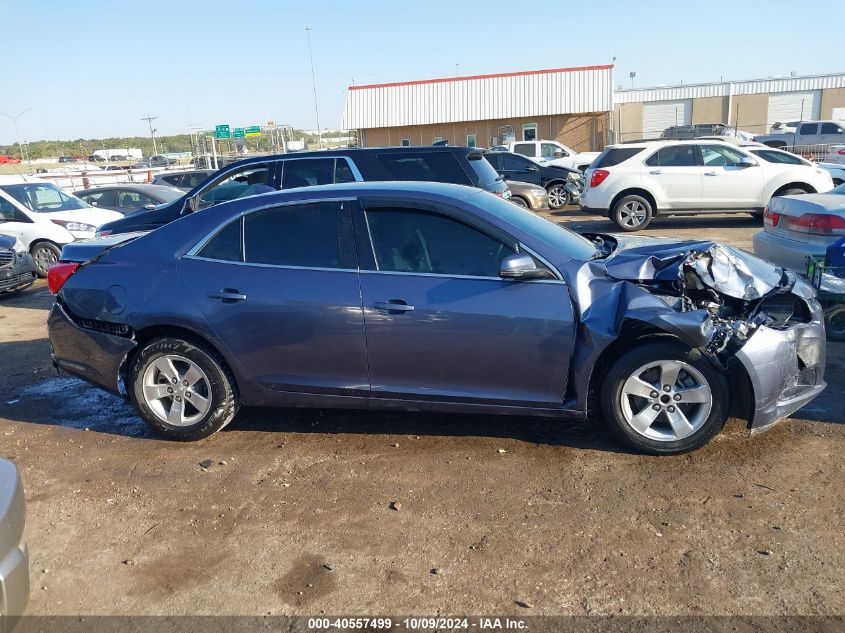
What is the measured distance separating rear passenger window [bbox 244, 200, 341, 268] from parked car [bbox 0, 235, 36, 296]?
7.35 m

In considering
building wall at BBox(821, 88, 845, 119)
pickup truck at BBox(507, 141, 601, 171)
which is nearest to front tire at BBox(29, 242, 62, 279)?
pickup truck at BBox(507, 141, 601, 171)

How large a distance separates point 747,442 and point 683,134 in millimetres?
25446

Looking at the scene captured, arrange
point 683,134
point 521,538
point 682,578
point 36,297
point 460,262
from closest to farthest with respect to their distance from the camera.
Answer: point 682,578, point 521,538, point 460,262, point 36,297, point 683,134

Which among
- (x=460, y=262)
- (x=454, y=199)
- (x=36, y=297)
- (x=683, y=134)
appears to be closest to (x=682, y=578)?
(x=460, y=262)

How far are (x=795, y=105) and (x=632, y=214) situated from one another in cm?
3749

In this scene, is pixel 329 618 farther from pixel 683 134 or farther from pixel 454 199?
pixel 683 134

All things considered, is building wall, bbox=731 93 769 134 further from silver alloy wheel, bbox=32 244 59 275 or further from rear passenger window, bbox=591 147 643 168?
silver alloy wheel, bbox=32 244 59 275

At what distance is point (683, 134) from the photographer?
2717cm

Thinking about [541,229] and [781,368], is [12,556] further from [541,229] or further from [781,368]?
[781,368]

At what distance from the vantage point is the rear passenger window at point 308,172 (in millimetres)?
8234

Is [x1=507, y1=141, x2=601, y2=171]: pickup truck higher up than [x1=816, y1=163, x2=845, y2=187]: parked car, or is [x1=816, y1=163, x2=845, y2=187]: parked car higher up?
[x1=507, y1=141, x2=601, y2=171]: pickup truck

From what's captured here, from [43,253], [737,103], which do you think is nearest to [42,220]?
[43,253]

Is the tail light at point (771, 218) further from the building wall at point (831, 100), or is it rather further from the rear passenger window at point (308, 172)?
the building wall at point (831, 100)

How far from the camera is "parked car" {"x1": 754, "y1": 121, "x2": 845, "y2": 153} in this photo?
28.8m
